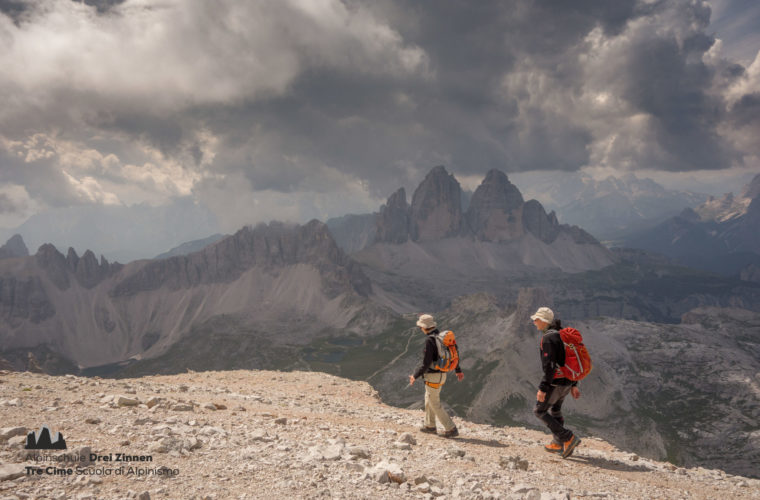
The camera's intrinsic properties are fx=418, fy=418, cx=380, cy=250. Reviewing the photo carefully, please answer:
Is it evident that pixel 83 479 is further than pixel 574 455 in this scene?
No

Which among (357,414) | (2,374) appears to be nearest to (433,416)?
(357,414)

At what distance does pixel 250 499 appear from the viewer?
893cm

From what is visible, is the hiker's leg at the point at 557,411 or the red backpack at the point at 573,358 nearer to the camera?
the red backpack at the point at 573,358

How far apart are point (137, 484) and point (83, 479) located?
108 cm

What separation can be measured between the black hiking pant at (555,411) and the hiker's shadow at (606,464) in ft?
2.74

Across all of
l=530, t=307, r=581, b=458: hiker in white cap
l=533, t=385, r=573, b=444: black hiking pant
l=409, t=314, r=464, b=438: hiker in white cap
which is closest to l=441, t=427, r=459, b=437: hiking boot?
l=409, t=314, r=464, b=438: hiker in white cap

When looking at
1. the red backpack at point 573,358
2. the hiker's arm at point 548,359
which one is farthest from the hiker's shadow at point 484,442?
the red backpack at point 573,358

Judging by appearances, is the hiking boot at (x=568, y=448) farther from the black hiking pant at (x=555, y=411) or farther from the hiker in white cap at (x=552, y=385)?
the black hiking pant at (x=555, y=411)

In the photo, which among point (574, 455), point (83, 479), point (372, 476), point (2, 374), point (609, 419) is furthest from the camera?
point (609, 419)

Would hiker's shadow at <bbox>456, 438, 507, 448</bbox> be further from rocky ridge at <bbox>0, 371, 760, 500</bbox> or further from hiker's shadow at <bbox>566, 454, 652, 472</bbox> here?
hiker's shadow at <bbox>566, 454, 652, 472</bbox>

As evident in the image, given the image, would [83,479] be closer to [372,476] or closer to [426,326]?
[372,476]

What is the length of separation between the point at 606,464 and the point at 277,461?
1210 centimetres

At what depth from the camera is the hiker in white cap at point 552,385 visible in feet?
48.5

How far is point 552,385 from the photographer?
598 inches
